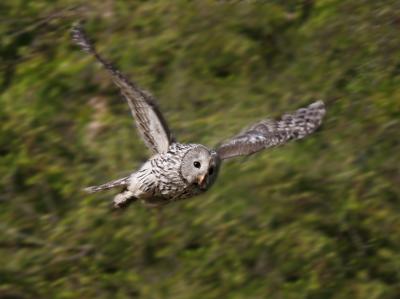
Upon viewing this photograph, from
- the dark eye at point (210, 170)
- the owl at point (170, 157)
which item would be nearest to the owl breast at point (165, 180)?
the owl at point (170, 157)

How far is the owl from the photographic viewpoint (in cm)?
602

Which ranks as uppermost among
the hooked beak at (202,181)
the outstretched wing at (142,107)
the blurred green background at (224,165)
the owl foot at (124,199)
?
the outstretched wing at (142,107)

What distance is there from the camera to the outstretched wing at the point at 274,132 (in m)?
6.26

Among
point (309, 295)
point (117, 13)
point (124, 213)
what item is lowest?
point (309, 295)

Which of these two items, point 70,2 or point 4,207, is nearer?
point 4,207

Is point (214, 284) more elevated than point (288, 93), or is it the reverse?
point (288, 93)

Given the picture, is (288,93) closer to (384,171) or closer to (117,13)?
(384,171)

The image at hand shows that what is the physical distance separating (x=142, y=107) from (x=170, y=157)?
0.23 m

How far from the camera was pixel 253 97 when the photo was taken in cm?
762

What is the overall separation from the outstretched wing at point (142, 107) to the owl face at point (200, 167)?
0.15m

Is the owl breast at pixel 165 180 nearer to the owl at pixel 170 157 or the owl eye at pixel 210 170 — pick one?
the owl at pixel 170 157

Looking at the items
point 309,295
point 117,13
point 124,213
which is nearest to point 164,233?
point 124,213

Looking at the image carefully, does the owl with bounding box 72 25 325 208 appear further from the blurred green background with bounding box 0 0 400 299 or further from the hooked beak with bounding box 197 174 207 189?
the blurred green background with bounding box 0 0 400 299

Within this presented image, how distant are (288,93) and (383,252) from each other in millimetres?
814
